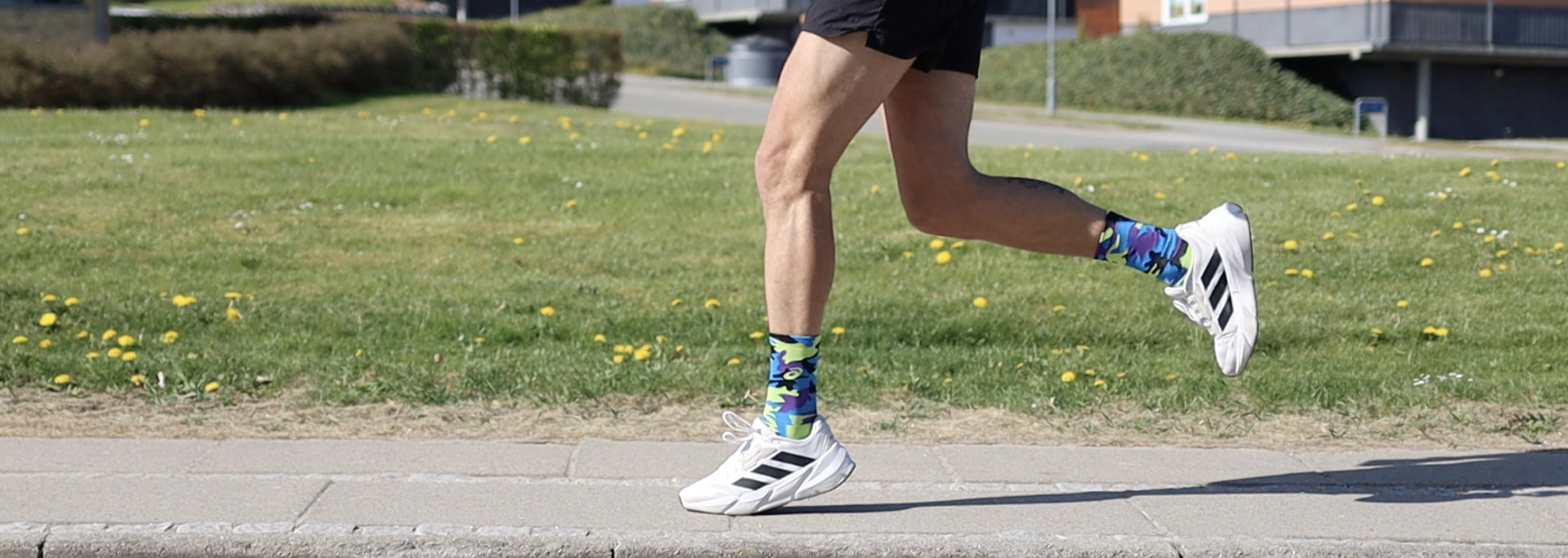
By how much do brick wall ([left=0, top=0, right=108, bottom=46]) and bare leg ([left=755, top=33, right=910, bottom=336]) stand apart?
85.6 feet

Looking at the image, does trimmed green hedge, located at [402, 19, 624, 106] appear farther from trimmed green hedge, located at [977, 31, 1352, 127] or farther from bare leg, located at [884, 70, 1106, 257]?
bare leg, located at [884, 70, 1106, 257]

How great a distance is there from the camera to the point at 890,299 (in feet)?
24.1

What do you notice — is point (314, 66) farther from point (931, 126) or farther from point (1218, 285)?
point (1218, 285)

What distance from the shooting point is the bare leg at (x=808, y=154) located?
3.82 metres

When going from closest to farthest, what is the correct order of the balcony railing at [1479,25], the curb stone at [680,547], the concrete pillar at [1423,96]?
1. the curb stone at [680,547]
2. the balcony railing at [1479,25]
3. the concrete pillar at [1423,96]

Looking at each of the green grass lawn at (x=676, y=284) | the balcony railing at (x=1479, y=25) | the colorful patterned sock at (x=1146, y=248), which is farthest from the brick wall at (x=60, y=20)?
the colorful patterned sock at (x=1146, y=248)

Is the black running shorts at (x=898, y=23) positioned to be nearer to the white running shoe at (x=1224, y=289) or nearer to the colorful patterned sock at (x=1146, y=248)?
the colorful patterned sock at (x=1146, y=248)

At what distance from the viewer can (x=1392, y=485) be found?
4.38 metres

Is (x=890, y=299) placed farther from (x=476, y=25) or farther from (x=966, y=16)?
(x=476, y=25)

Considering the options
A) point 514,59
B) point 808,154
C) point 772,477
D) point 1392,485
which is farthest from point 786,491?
point 514,59

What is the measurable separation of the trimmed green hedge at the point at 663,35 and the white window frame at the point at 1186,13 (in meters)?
15.0

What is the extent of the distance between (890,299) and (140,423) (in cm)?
337

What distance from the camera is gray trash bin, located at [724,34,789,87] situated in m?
40.7

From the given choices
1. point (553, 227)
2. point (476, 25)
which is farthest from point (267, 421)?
point (476, 25)
